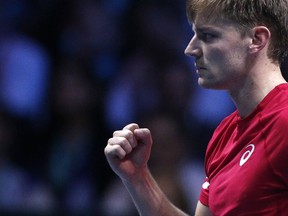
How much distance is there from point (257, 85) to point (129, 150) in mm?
500

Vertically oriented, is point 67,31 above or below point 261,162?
above

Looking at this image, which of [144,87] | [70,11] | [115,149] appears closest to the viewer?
[115,149]

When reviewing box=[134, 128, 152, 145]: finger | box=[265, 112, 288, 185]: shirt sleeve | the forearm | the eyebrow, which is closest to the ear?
the eyebrow

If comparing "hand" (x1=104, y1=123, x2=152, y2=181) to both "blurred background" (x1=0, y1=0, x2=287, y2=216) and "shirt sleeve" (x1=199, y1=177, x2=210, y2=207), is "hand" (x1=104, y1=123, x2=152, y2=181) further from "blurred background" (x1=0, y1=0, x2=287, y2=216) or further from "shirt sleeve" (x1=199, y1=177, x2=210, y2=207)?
"blurred background" (x1=0, y1=0, x2=287, y2=216)

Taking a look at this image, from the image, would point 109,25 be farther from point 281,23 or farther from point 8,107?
point 281,23

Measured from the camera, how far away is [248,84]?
248 cm

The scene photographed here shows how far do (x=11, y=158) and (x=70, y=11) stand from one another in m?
1.21

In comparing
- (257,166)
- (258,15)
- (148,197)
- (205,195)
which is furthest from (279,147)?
(148,197)

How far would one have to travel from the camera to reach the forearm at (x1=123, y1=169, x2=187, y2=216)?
2824 mm

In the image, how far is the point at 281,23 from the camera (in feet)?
8.04

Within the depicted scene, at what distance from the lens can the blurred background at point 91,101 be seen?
483 centimetres

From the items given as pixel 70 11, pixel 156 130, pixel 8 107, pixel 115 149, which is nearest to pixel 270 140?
pixel 115 149

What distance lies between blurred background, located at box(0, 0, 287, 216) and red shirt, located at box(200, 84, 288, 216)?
2164 mm

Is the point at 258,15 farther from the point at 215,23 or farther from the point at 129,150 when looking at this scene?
the point at 129,150
